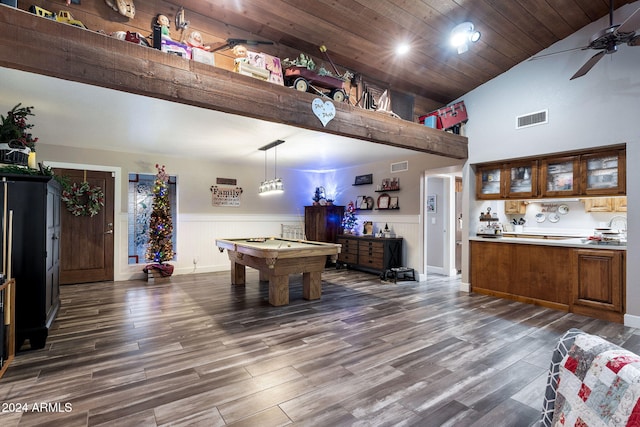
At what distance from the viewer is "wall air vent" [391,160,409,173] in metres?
6.34

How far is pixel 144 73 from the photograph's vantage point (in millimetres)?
2479

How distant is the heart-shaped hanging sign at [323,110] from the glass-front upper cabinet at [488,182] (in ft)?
10.2

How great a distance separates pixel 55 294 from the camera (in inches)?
141

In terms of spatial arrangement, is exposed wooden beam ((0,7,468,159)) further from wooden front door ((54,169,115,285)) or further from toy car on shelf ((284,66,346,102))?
wooden front door ((54,169,115,285))

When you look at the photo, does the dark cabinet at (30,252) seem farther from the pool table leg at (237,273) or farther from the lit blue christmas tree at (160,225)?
the lit blue christmas tree at (160,225)

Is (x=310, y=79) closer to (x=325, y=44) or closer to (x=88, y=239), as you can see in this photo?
(x=325, y=44)

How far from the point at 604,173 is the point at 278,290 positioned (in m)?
4.45

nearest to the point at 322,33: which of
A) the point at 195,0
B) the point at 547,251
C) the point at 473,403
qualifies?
the point at 195,0

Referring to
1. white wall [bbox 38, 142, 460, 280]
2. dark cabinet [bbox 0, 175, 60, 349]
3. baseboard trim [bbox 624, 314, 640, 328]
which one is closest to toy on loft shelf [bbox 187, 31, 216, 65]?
dark cabinet [bbox 0, 175, 60, 349]

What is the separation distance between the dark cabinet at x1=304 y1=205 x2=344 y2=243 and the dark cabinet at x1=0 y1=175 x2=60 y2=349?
16.7 feet

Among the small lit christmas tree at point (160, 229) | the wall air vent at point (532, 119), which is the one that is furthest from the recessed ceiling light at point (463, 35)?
the small lit christmas tree at point (160, 229)

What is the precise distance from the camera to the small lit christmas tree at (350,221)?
7312mm

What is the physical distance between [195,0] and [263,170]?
14.9 ft

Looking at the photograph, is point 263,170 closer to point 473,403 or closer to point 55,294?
point 55,294
